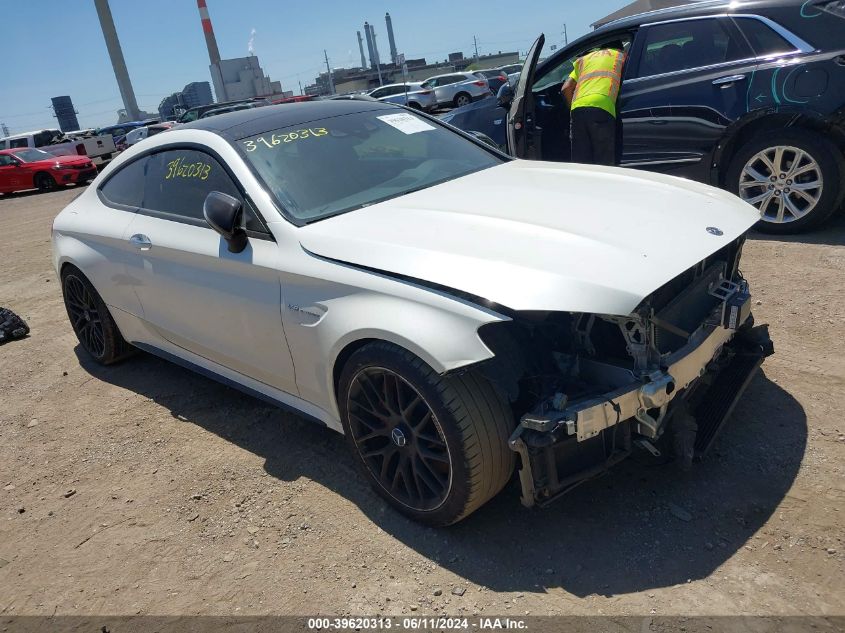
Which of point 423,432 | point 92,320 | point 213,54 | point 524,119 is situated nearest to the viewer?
point 423,432

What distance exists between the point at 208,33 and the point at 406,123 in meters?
81.8

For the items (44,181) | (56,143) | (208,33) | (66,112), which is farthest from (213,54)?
(66,112)

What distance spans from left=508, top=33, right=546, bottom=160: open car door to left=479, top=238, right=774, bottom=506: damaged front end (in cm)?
337

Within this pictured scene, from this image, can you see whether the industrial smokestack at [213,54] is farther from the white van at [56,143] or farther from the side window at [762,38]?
the side window at [762,38]

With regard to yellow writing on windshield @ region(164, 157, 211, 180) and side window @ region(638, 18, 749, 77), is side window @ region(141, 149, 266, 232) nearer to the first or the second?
yellow writing on windshield @ region(164, 157, 211, 180)

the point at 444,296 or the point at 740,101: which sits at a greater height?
the point at 740,101

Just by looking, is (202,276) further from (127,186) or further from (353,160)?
(127,186)

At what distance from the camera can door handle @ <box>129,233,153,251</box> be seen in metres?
3.62

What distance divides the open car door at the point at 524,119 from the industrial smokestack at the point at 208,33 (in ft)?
244

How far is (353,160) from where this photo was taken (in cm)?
339

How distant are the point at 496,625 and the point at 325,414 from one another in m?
1.15

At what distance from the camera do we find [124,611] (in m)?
2.50

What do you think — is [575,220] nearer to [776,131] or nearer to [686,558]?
[686,558]

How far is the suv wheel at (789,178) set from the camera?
4887 millimetres
